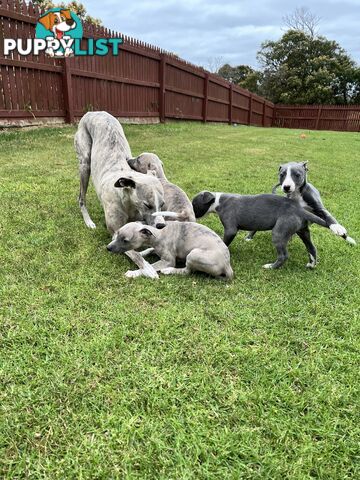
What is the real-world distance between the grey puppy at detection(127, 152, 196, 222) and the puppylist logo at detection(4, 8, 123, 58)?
21.5ft

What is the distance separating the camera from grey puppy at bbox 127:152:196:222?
4.01 m

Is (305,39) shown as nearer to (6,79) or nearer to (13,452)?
(6,79)

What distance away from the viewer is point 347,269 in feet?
12.0

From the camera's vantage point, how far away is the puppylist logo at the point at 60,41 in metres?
9.50

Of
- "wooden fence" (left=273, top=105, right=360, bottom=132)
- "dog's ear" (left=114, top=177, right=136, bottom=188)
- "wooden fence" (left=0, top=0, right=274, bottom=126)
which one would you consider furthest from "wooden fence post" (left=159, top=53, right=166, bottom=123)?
"wooden fence" (left=273, top=105, right=360, bottom=132)

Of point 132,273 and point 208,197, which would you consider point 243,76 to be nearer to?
point 208,197

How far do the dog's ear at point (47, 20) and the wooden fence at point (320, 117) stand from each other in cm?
2599

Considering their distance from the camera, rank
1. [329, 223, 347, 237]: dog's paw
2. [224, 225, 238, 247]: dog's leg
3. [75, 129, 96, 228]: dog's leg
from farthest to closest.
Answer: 1. [75, 129, 96, 228]: dog's leg
2. [224, 225, 238, 247]: dog's leg
3. [329, 223, 347, 237]: dog's paw

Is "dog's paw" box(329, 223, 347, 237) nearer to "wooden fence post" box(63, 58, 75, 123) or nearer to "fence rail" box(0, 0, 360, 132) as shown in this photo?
"fence rail" box(0, 0, 360, 132)

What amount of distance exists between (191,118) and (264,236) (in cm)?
1403

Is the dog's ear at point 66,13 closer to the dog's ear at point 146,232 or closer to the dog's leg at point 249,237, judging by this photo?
the dog's leg at point 249,237

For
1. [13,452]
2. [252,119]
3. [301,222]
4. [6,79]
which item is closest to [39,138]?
[6,79]

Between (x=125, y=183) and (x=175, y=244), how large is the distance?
29.6 inches

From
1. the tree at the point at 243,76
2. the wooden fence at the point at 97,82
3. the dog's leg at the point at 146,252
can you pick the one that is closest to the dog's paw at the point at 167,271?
the dog's leg at the point at 146,252
